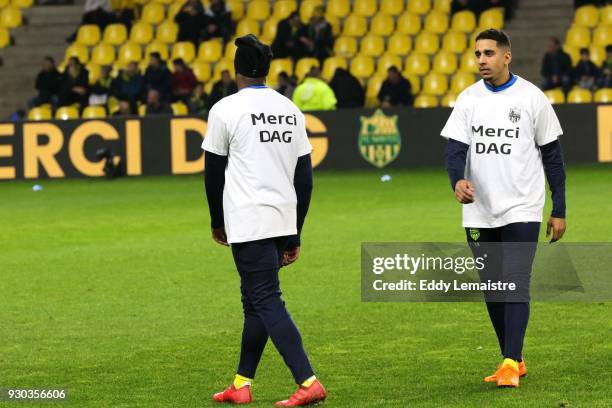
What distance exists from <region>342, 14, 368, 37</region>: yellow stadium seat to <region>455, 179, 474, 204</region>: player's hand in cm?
2079

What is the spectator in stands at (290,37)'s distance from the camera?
88.0ft

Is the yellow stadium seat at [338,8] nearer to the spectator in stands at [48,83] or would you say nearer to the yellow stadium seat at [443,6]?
the yellow stadium seat at [443,6]

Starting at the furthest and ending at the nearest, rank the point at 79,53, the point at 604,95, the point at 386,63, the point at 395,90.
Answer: the point at 79,53, the point at 386,63, the point at 395,90, the point at 604,95

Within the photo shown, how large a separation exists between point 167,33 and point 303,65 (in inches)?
155

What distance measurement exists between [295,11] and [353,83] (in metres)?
3.15

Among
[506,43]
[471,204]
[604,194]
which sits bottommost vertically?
[604,194]

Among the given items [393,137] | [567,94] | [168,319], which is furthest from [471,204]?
[567,94]

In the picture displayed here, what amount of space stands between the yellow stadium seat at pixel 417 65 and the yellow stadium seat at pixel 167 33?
555 cm

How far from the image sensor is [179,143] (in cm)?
2325

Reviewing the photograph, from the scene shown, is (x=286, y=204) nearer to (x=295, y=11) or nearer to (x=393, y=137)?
(x=393, y=137)

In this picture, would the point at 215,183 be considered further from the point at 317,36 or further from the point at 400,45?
the point at 400,45

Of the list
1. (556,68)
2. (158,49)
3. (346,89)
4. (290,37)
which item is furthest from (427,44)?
(158,49)

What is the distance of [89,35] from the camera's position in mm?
29938

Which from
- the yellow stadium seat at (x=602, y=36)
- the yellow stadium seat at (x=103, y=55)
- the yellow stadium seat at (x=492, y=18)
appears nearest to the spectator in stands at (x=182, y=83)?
the yellow stadium seat at (x=103, y=55)
